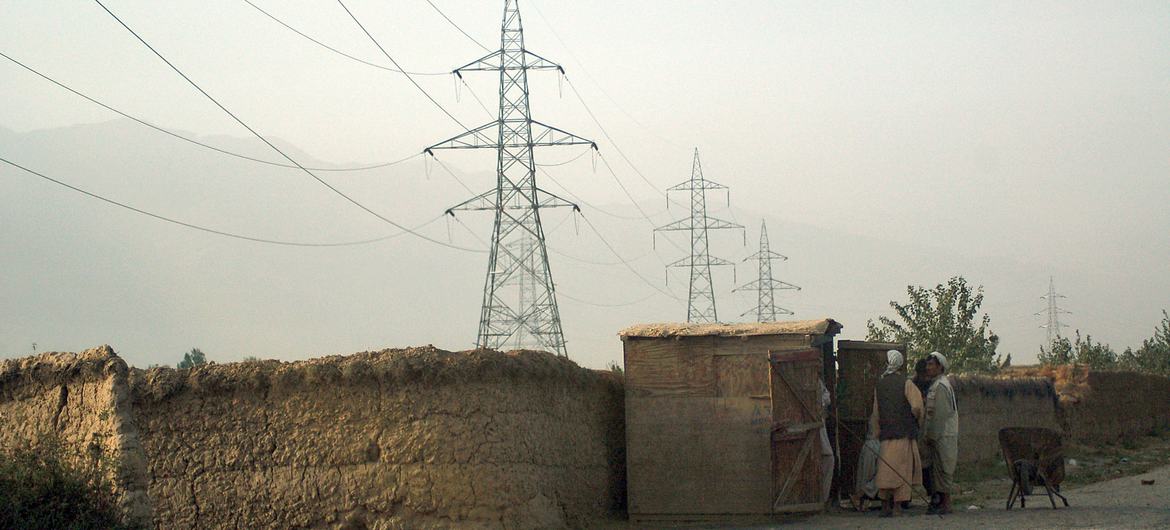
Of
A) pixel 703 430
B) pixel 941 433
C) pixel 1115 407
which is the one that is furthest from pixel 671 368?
pixel 1115 407

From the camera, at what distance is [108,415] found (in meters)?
9.77

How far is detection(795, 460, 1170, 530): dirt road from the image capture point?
38.0 feet

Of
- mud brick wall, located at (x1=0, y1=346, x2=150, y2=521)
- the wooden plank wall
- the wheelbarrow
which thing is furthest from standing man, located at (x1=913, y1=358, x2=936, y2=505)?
mud brick wall, located at (x1=0, y1=346, x2=150, y2=521)

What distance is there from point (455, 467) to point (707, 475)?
147 inches

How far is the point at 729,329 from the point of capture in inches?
531

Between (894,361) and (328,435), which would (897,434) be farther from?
(328,435)

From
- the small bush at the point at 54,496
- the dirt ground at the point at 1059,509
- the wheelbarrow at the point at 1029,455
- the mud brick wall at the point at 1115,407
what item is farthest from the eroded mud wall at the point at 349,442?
the mud brick wall at the point at 1115,407

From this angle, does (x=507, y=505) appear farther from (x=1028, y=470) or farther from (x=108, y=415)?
(x=1028, y=470)

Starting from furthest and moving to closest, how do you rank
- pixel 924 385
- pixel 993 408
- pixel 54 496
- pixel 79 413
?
pixel 993 408 < pixel 924 385 < pixel 79 413 < pixel 54 496

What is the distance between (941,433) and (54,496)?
9.21 m

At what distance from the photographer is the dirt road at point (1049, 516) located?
1157 cm

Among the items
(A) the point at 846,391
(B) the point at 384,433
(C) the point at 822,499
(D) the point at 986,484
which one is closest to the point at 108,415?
(B) the point at 384,433

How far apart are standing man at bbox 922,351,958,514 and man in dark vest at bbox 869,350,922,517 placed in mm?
295

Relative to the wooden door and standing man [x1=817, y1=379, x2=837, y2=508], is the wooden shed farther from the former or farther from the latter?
→ standing man [x1=817, y1=379, x2=837, y2=508]
